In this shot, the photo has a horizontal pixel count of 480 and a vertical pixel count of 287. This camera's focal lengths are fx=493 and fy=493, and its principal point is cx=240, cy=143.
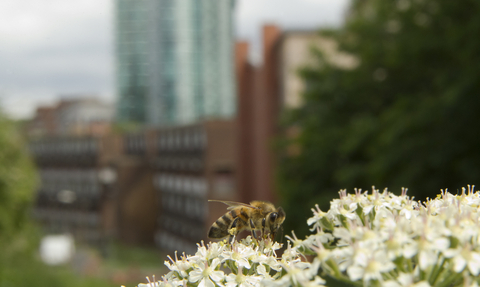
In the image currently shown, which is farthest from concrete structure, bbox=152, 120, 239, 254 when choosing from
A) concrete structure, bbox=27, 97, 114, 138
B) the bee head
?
concrete structure, bbox=27, 97, 114, 138

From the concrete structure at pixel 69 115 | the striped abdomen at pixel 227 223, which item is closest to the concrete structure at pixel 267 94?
the striped abdomen at pixel 227 223

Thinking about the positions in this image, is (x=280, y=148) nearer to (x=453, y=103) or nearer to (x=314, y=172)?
(x=314, y=172)

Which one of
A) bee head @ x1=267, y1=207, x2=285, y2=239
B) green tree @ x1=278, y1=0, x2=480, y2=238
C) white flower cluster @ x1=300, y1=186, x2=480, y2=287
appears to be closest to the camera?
white flower cluster @ x1=300, y1=186, x2=480, y2=287

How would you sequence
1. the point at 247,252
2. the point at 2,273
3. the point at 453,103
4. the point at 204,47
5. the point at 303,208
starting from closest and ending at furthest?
the point at 247,252 < the point at 453,103 < the point at 2,273 < the point at 303,208 < the point at 204,47

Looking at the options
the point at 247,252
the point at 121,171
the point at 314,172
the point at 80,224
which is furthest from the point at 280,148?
the point at 80,224

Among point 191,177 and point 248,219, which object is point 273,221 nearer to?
point 248,219

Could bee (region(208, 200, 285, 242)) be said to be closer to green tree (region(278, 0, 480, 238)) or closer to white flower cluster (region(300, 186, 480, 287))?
white flower cluster (region(300, 186, 480, 287))

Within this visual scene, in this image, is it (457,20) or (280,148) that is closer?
(457,20)

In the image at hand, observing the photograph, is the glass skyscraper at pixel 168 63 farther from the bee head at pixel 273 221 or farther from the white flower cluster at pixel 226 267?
the white flower cluster at pixel 226 267
